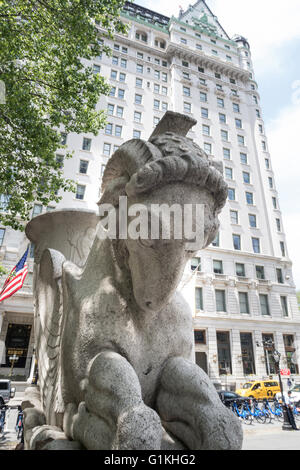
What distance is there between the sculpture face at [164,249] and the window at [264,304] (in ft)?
92.8

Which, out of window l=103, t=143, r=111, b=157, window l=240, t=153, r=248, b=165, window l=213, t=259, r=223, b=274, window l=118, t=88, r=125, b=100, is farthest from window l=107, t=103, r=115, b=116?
window l=213, t=259, r=223, b=274

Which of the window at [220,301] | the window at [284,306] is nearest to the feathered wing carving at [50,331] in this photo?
the window at [220,301]

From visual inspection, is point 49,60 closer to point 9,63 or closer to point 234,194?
point 9,63

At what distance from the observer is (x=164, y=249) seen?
4.24 feet

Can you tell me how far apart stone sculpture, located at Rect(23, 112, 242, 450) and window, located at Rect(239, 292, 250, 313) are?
2669cm

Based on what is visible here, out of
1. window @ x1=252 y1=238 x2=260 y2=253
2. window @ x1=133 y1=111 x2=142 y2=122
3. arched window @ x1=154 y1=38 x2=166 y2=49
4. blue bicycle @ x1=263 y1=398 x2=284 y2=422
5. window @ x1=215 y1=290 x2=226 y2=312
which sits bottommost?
blue bicycle @ x1=263 y1=398 x2=284 y2=422

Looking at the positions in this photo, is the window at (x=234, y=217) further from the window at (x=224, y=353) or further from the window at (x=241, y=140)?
the window at (x=224, y=353)

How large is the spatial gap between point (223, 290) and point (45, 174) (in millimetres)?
21283

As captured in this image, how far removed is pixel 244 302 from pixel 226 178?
520 inches

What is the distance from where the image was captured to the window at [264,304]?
26875mm

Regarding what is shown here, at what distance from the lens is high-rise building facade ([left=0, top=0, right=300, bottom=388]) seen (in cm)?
2348

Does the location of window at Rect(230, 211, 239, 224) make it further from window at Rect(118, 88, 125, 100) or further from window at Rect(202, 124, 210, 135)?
window at Rect(118, 88, 125, 100)

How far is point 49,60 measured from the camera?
831 centimetres

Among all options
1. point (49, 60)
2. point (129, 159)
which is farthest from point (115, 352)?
point (49, 60)
